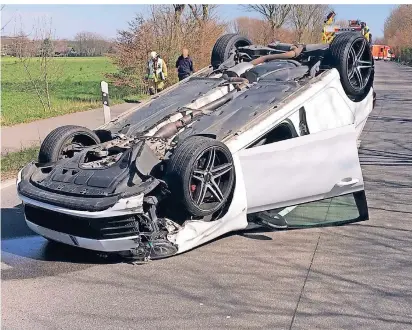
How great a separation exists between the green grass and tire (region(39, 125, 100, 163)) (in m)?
2.84

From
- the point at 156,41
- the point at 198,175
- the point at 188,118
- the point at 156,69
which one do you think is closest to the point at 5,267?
the point at 198,175

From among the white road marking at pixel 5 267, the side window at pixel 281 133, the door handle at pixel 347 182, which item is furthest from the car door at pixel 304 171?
the white road marking at pixel 5 267

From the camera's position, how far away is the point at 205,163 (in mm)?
4605

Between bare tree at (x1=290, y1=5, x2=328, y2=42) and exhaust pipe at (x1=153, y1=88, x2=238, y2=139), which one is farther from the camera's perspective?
bare tree at (x1=290, y1=5, x2=328, y2=42)

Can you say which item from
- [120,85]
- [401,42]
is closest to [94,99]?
[120,85]

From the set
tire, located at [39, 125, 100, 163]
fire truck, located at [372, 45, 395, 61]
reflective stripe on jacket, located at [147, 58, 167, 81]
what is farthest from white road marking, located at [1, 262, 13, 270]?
fire truck, located at [372, 45, 395, 61]

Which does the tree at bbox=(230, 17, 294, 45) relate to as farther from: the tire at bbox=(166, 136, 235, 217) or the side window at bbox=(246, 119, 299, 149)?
the tire at bbox=(166, 136, 235, 217)

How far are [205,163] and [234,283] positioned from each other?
3.36ft

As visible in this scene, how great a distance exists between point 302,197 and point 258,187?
488 mm

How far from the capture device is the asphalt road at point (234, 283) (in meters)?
3.64

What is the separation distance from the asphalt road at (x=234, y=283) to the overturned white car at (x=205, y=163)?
8.7 inches

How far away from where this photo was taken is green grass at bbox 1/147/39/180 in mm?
8078

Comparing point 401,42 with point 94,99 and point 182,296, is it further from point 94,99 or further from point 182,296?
point 182,296

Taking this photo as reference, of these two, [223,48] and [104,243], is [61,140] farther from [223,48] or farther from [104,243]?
[223,48]
